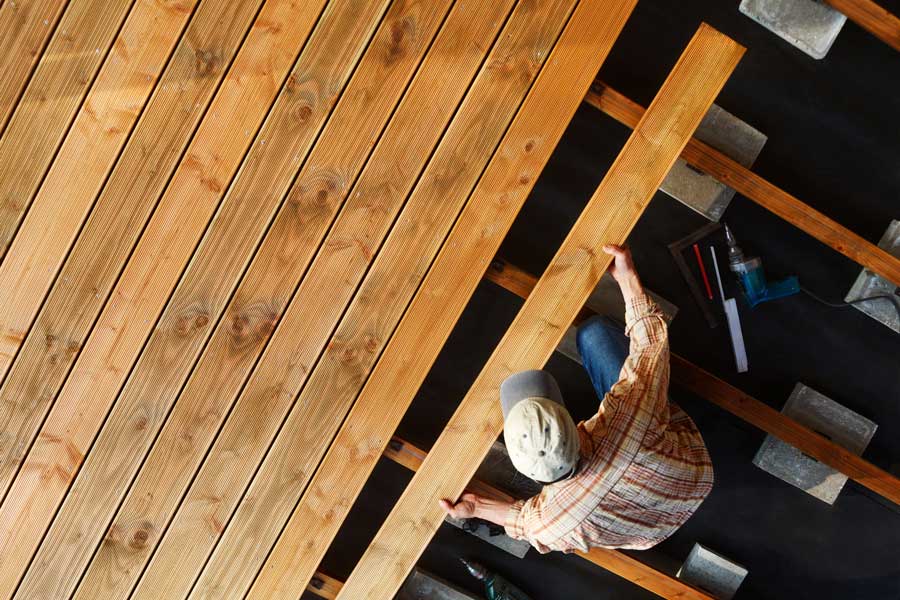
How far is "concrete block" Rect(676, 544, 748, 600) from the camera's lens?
3.65 meters

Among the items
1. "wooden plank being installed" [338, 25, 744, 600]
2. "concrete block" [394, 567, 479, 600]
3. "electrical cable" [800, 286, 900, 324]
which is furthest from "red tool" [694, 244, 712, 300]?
"concrete block" [394, 567, 479, 600]

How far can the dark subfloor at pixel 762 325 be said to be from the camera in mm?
3398

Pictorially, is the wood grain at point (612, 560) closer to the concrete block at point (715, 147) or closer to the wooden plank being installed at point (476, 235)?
the wooden plank being installed at point (476, 235)

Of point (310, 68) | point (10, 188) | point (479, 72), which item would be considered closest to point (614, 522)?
point (479, 72)

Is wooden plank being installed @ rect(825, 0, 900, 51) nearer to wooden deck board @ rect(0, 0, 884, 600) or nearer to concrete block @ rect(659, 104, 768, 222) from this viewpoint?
concrete block @ rect(659, 104, 768, 222)

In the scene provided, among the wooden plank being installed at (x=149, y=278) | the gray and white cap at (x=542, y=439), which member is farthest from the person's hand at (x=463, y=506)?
the wooden plank being installed at (x=149, y=278)

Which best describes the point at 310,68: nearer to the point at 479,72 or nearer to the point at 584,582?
the point at 479,72

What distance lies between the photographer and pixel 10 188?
2594 millimetres

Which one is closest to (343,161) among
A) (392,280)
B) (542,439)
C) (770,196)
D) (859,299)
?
(392,280)

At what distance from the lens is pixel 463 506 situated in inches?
110

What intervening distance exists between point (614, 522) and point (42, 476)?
2.17 meters

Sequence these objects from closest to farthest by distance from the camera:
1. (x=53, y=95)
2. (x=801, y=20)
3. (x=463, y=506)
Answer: (x=53, y=95) → (x=463, y=506) → (x=801, y=20)

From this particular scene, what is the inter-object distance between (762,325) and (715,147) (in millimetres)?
931

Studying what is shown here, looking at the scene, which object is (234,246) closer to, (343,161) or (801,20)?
(343,161)
